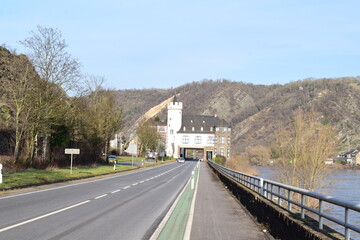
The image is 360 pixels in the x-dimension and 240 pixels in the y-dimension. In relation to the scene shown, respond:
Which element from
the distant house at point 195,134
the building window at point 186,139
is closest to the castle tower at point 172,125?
the distant house at point 195,134

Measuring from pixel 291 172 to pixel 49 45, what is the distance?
2613 cm

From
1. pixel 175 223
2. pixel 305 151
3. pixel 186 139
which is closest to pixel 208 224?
→ pixel 175 223

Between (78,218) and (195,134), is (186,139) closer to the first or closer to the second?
(195,134)

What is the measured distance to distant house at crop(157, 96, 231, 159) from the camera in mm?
133250

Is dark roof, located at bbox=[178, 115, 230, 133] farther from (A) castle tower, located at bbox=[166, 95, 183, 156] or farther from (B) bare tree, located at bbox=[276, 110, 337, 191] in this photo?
(B) bare tree, located at bbox=[276, 110, 337, 191]

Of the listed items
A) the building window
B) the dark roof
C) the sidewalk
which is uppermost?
the dark roof

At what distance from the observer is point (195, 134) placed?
14038 cm

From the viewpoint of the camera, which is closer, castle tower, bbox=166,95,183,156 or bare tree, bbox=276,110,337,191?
bare tree, bbox=276,110,337,191

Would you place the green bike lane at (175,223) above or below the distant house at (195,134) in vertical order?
below

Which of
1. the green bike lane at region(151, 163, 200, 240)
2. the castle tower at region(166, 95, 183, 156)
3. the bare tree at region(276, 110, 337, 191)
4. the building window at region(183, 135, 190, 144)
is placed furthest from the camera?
the castle tower at region(166, 95, 183, 156)

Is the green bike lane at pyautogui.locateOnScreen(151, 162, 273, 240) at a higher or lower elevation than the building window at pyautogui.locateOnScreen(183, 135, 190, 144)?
lower

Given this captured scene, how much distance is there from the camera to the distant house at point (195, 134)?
437 feet

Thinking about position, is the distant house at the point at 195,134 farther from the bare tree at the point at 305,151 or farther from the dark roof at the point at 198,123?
the bare tree at the point at 305,151

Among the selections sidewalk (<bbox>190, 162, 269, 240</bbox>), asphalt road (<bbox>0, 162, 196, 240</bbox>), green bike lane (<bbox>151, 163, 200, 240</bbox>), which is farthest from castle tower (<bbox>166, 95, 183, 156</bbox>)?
green bike lane (<bbox>151, 163, 200, 240</bbox>)
